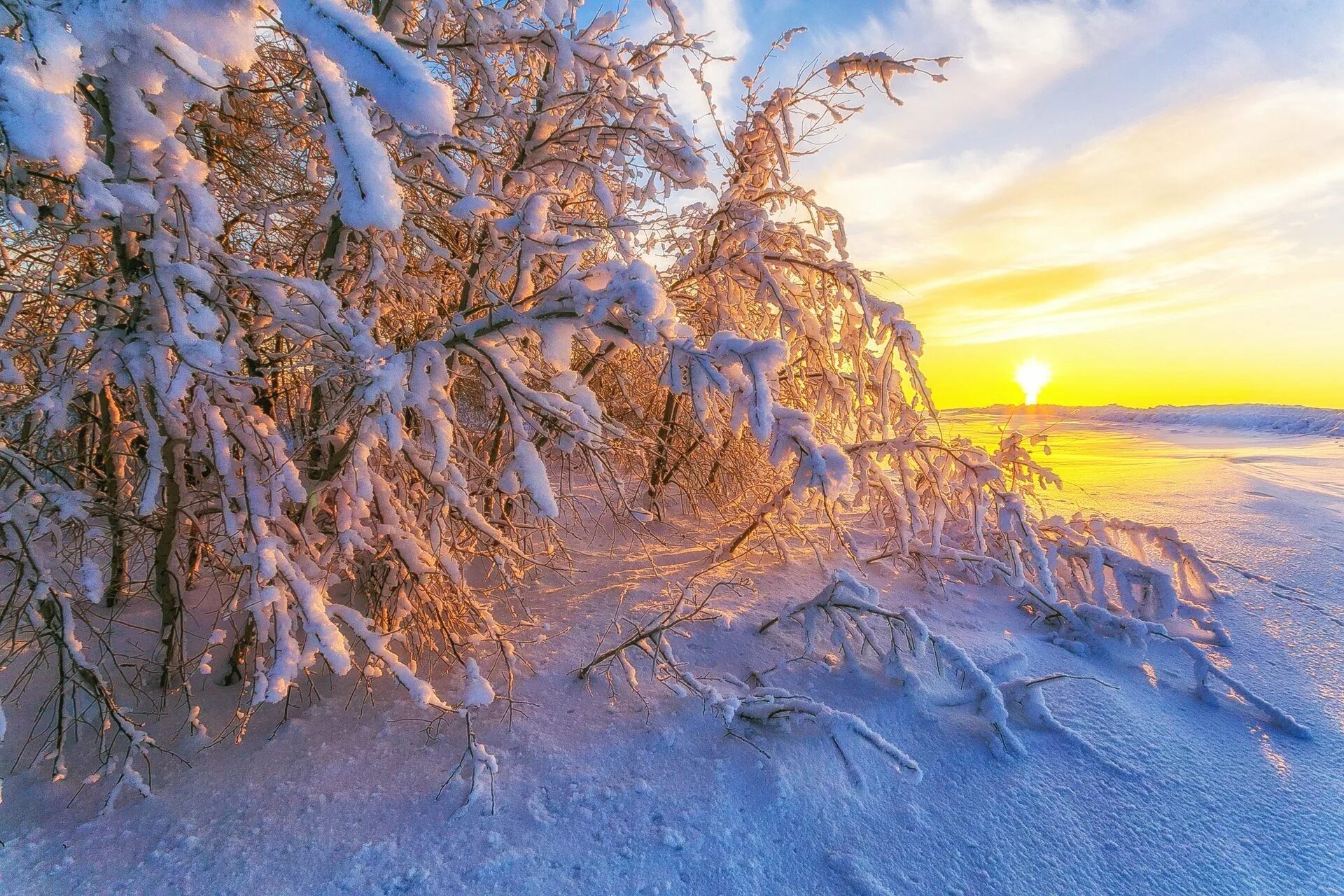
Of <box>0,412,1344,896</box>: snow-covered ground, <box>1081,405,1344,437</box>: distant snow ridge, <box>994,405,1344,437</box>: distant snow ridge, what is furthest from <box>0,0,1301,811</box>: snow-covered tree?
<box>1081,405,1344,437</box>: distant snow ridge

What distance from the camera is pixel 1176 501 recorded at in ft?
19.4

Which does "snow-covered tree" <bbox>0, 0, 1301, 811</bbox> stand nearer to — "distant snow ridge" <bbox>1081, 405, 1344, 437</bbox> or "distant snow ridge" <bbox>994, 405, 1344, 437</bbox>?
"distant snow ridge" <bbox>994, 405, 1344, 437</bbox>

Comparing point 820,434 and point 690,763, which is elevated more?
point 820,434

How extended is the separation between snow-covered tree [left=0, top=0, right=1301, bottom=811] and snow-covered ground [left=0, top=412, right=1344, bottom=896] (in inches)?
9.4

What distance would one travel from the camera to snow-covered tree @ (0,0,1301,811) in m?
1.38

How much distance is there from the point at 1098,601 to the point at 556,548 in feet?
9.25

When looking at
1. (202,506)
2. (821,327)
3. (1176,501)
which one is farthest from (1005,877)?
(1176,501)

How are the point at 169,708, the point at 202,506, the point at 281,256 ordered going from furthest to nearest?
the point at 281,256
the point at 202,506
the point at 169,708

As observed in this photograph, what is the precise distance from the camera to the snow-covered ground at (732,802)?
1.54 metres

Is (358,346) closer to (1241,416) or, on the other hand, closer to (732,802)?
(732,802)

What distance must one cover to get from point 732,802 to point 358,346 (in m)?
1.67

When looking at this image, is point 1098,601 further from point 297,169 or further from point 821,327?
point 297,169

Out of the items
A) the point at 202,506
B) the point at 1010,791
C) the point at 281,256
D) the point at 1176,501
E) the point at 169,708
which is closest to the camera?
the point at 1010,791

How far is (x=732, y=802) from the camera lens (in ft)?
5.82
